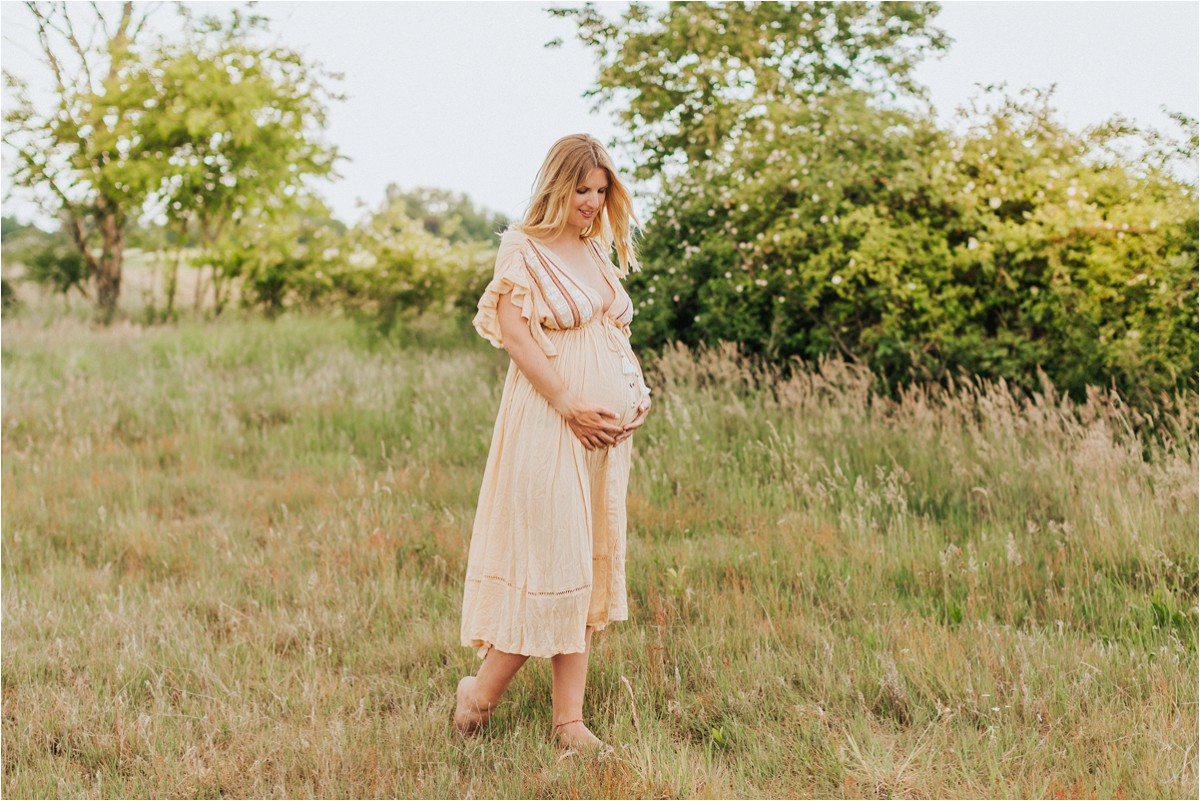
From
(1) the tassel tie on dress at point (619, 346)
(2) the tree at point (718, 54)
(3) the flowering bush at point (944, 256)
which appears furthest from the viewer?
(2) the tree at point (718, 54)

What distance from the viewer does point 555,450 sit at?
9.91 feet

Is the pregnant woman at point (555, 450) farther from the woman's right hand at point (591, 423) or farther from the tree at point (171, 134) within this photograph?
the tree at point (171, 134)

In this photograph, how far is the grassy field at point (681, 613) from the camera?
3.04m

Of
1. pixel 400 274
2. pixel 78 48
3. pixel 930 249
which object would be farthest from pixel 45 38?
→ pixel 930 249

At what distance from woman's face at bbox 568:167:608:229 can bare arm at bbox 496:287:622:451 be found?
371 mm

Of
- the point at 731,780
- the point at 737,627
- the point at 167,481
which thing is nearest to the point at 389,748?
the point at 731,780

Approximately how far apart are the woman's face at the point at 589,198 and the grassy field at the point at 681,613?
1.71 meters

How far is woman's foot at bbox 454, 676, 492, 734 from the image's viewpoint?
3.22 metres

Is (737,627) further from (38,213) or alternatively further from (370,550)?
(38,213)

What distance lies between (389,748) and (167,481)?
3.79 m

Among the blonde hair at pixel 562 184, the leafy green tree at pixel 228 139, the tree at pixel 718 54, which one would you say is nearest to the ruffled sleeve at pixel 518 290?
the blonde hair at pixel 562 184

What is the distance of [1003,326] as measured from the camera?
6.77 metres

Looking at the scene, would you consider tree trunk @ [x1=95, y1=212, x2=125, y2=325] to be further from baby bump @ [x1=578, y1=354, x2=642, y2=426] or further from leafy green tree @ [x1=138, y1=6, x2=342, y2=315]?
baby bump @ [x1=578, y1=354, x2=642, y2=426]

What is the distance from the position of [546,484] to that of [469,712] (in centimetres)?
90
